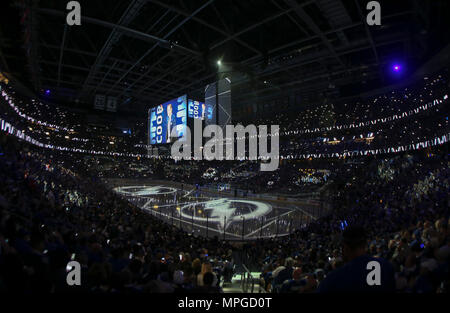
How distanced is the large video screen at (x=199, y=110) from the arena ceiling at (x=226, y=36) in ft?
8.60

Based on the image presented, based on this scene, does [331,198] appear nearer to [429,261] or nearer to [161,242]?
[161,242]

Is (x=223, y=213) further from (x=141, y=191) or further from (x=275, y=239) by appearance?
(x=141, y=191)

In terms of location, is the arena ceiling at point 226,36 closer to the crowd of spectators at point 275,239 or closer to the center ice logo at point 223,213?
the crowd of spectators at point 275,239

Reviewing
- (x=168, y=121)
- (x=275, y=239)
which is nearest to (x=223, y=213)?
(x=275, y=239)

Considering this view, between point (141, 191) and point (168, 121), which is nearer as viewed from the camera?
point (168, 121)

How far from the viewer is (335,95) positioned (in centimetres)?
2589

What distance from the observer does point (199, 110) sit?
59.3 ft

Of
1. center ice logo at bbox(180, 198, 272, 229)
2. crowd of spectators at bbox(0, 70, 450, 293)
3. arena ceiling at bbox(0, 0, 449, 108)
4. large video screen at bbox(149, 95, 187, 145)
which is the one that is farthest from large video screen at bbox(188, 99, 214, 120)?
crowd of spectators at bbox(0, 70, 450, 293)

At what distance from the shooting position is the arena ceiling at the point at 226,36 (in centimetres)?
1256

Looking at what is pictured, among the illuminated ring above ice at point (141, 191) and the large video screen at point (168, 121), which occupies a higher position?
the large video screen at point (168, 121)

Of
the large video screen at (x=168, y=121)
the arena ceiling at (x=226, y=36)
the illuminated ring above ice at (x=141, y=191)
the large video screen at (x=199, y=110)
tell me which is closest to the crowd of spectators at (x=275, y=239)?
the large video screen at (x=168, y=121)

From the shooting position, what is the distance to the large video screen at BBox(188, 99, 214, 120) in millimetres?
17562

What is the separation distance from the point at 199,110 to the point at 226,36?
5.55 m

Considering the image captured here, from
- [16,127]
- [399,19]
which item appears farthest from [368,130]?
[16,127]
